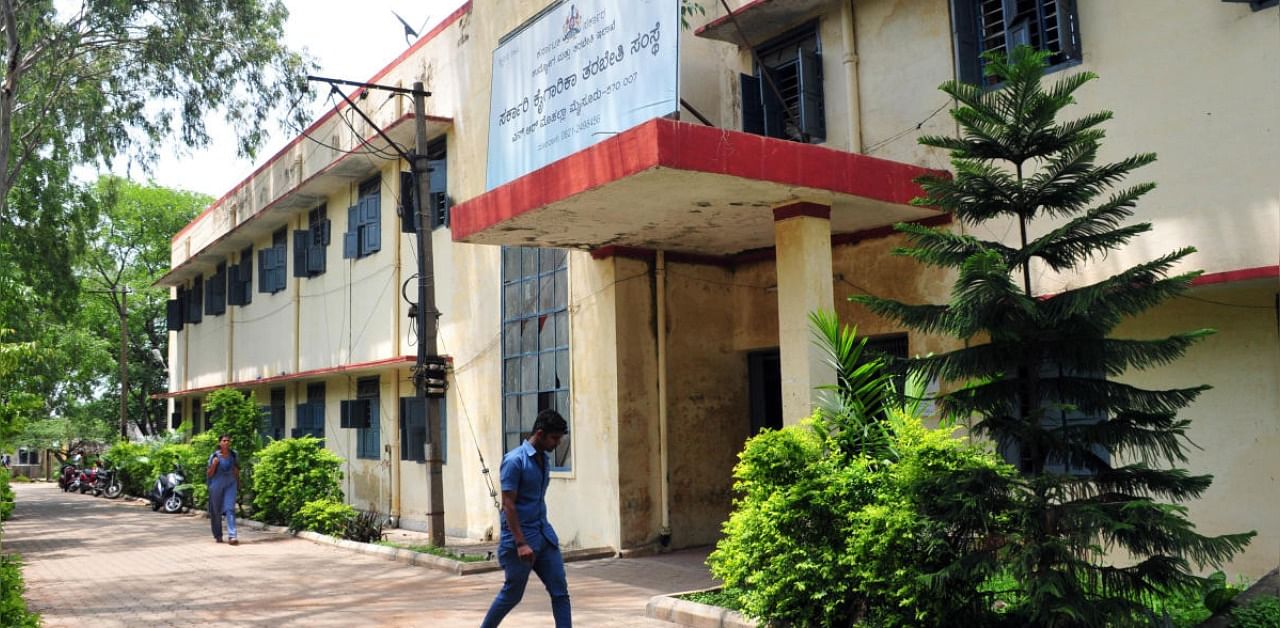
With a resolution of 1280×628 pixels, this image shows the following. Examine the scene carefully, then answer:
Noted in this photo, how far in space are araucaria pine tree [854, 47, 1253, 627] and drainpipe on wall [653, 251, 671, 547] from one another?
18.1 ft

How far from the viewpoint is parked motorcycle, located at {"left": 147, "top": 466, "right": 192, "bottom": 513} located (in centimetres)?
2095

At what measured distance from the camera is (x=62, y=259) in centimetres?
2303

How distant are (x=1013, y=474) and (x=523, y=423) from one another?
27.4ft

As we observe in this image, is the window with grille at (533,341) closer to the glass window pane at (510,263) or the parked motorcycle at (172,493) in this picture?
the glass window pane at (510,263)

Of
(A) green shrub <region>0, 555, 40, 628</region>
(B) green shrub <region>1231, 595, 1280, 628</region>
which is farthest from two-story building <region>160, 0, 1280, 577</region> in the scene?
(A) green shrub <region>0, 555, 40, 628</region>

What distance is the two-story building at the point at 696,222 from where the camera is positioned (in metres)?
7.26

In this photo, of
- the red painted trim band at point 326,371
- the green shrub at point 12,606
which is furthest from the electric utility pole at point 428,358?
the green shrub at point 12,606

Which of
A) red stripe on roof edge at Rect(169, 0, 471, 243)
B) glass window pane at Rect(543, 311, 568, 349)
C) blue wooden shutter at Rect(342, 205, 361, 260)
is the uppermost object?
red stripe on roof edge at Rect(169, 0, 471, 243)

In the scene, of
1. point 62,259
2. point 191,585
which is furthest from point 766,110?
point 62,259

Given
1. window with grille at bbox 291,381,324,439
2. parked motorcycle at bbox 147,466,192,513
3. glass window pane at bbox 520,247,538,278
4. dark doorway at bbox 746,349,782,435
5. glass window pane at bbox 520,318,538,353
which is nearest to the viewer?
dark doorway at bbox 746,349,782,435

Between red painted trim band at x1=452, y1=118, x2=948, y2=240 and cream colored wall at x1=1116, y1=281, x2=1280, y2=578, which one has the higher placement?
red painted trim band at x1=452, y1=118, x2=948, y2=240

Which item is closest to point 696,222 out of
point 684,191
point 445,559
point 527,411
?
point 684,191

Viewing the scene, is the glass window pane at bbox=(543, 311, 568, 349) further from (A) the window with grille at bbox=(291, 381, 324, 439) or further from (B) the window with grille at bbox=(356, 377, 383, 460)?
(A) the window with grille at bbox=(291, 381, 324, 439)

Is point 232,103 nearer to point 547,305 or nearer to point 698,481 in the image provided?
point 547,305
